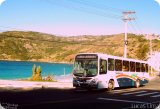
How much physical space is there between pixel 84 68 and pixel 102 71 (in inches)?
51.8

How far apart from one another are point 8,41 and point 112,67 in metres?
9.39

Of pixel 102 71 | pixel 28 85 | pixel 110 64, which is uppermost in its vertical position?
pixel 110 64

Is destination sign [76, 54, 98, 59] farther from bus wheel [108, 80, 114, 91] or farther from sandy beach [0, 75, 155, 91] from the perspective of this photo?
sandy beach [0, 75, 155, 91]

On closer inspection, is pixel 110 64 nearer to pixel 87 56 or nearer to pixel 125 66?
pixel 125 66

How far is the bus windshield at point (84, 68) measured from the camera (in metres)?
24.1

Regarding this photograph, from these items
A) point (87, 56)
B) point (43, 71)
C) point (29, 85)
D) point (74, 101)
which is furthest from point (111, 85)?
point (43, 71)

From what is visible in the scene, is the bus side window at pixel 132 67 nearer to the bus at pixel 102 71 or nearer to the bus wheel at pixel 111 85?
the bus at pixel 102 71

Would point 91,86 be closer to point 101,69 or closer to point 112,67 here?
point 101,69

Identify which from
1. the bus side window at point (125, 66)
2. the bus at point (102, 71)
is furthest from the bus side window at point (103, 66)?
the bus side window at point (125, 66)

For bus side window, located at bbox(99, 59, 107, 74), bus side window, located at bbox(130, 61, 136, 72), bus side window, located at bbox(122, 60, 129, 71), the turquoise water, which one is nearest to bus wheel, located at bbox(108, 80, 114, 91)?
bus side window, located at bbox(99, 59, 107, 74)

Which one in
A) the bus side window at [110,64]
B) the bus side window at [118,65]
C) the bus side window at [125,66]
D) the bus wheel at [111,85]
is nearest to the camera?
the bus side window at [110,64]

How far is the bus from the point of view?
24.1 m

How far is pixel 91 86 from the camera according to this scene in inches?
952

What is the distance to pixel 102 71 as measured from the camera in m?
25.1
